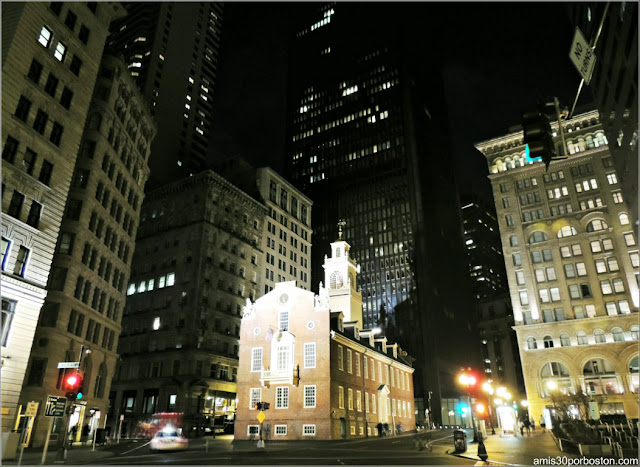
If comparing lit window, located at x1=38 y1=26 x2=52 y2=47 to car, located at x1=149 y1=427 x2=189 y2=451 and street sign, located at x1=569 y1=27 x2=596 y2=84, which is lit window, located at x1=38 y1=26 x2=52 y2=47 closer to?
car, located at x1=149 y1=427 x2=189 y2=451

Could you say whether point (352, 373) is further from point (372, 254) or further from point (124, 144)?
point (372, 254)

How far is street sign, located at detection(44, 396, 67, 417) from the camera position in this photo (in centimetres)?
2116

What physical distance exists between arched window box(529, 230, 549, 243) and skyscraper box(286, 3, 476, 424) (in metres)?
41.6

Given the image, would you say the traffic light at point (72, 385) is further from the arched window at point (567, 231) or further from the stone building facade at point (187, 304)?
the arched window at point (567, 231)

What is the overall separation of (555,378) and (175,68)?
425ft

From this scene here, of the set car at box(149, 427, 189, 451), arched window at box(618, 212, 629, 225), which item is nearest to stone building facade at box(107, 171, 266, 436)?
car at box(149, 427, 189, 451)

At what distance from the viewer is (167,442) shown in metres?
32.7

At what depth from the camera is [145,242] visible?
268 feet

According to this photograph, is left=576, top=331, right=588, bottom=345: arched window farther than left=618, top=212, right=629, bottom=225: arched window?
No

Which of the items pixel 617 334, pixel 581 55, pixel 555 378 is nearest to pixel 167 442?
pixel 581 55

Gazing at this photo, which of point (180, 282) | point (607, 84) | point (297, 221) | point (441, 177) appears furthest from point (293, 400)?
point (441, 177)

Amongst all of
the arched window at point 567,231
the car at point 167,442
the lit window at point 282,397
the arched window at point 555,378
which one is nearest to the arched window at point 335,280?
the lit window at point 282,397

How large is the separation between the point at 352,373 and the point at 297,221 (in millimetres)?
54520

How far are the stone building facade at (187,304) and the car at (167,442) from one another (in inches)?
1263
